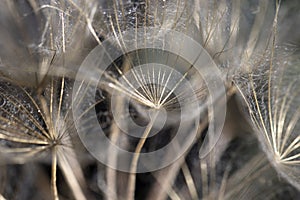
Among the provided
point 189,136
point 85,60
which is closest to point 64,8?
point 85,60

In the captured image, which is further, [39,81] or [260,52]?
[260,52]

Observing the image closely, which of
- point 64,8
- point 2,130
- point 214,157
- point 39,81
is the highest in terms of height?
point 64,8

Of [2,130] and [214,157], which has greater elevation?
[2,130]

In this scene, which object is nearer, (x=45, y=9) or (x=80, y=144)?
(x=80, y=144)

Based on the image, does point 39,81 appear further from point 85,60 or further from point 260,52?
point 260,52

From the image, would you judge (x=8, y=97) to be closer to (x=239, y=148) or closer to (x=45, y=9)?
(x=45, y=9)

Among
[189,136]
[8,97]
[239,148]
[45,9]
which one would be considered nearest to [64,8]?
[45,9]
